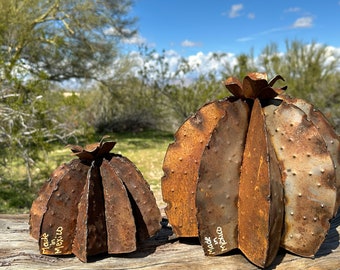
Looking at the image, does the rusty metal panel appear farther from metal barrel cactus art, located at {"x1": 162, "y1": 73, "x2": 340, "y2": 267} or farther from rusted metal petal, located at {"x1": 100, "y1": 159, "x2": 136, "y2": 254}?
metal barrel cactus art, located at {"x1": 162, "y1": 73, "x2": 340, "y2": 267}

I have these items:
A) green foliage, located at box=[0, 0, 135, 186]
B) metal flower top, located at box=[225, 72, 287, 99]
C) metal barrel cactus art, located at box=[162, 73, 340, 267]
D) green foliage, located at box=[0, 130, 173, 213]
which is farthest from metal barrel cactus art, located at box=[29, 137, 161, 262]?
green foliage, located at box=[0, 0, 135, 186]

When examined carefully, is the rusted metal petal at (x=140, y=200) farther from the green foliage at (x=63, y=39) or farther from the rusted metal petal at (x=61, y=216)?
the green foliage at (x=63, y=39)

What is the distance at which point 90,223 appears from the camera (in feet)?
5.03

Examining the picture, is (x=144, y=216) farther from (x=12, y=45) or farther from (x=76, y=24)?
(x=76, y=24)

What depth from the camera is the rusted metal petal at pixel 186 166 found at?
1.61 metres

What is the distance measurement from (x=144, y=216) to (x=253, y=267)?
48cm

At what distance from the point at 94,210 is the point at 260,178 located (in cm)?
66

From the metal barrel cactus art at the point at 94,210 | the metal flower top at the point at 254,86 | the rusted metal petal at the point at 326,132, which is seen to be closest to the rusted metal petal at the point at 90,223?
the metal barrel cactus art at the point at 94,210

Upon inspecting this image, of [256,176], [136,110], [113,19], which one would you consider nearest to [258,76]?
[256,176]

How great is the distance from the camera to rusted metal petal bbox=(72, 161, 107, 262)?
152cm

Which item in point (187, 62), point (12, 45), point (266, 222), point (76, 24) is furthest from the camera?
point (187, 62)

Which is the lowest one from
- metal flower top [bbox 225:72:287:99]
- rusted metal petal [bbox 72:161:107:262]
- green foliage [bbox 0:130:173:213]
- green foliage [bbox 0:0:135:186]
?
green foliage [bbox 0:130:173:213]

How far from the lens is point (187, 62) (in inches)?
610

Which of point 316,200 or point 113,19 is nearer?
point 316,200
